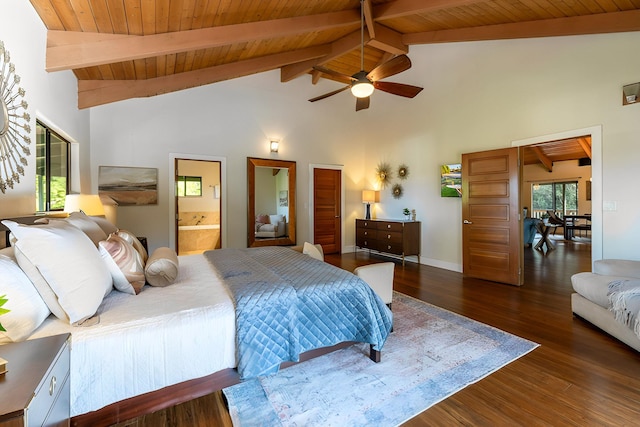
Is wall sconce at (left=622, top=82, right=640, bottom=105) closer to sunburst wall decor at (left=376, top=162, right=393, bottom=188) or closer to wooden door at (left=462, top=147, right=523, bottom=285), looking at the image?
wooden door at (left=462, top=147, right=523, bottom=285)

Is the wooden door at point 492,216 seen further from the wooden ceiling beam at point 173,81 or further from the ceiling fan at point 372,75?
the wooden ceiling beam at point 173,81

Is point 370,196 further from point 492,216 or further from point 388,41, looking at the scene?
point 388,41

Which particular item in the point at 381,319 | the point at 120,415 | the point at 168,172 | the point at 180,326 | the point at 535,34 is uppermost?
the point at 535,34

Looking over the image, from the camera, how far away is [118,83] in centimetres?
386

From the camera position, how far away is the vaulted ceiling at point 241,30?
261cm

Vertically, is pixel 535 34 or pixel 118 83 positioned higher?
pixel 535 34

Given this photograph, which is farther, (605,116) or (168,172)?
(168,172)

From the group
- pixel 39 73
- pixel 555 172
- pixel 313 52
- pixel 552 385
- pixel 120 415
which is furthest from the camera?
pixel 555 172

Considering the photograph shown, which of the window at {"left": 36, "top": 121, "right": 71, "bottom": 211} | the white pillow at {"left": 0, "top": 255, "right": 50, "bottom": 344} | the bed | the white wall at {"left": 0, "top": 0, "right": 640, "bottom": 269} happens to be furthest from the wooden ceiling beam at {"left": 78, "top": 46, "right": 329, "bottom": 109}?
the white pillow at {"left": 0, "top": 255, "right": 50, "bottom": 344}

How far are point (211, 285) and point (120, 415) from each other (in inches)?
30.5

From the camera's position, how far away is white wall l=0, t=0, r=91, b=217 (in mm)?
1982

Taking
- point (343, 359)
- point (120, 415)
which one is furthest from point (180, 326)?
point (343, 359)

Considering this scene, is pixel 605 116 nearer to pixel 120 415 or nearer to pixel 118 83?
pixel 120 415

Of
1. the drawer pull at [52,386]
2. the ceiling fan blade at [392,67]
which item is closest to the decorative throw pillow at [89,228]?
the drawer pull at [52,386]
